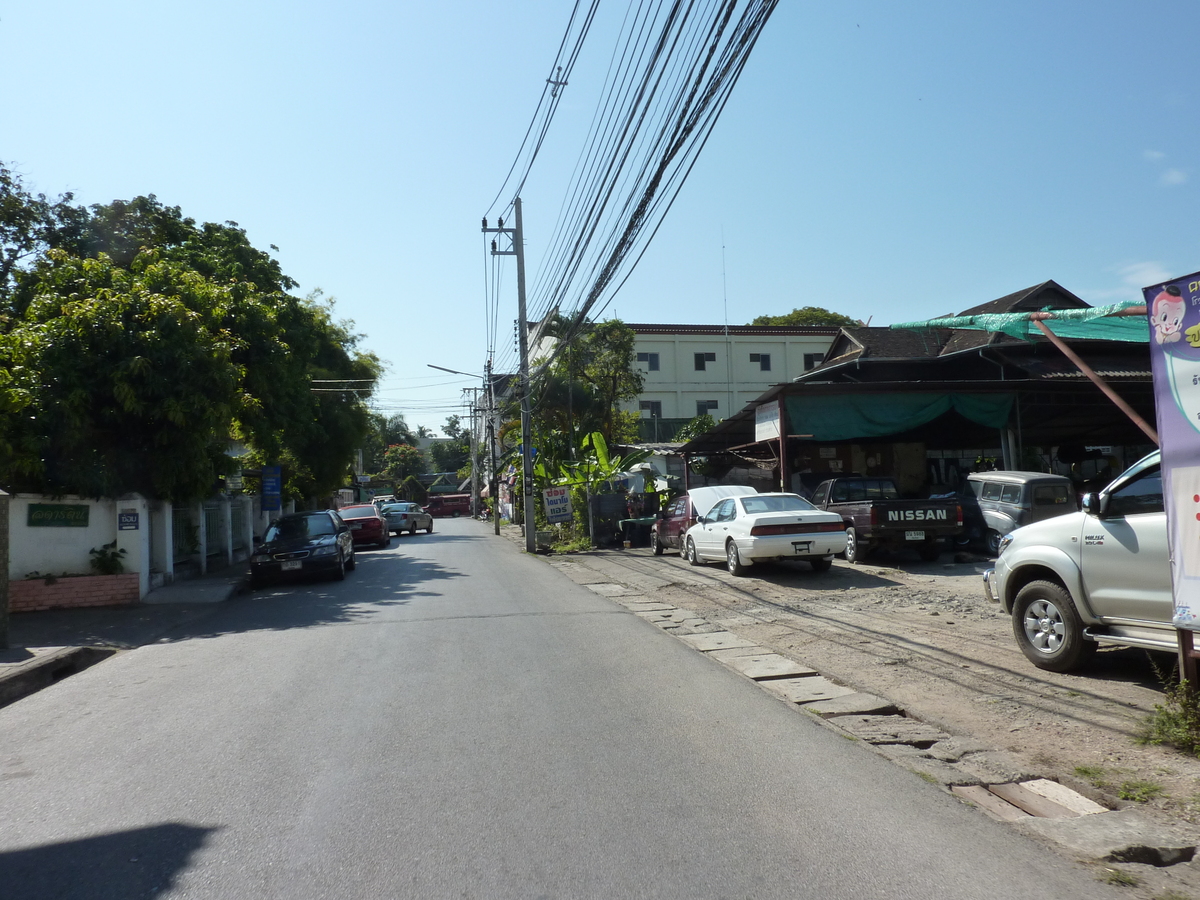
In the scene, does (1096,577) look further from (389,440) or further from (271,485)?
(389,440)

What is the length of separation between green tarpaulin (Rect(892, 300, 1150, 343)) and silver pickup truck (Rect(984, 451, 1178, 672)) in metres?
1.44

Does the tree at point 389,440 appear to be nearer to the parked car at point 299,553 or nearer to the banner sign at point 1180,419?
the parked car at point 299,553

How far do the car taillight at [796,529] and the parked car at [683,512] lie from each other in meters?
3.22

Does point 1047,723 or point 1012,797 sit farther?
point 1047,723

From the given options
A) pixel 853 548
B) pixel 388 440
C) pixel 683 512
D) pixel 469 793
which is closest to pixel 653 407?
pixel 683 512

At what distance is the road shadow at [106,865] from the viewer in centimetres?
392

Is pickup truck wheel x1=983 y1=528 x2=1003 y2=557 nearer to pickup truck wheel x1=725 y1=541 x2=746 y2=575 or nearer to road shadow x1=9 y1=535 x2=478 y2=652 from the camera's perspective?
pickup truck wheel x1=725 y1=541 x2=746 y2=575

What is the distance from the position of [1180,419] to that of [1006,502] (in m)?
12.7

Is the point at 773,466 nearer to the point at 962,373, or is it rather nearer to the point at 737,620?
the point at 962,373

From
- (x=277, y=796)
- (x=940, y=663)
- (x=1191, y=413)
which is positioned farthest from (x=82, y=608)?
(x=1191, y=413)

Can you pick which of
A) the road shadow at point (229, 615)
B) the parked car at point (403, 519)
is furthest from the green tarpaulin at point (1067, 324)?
the parked car at point (403, 519)

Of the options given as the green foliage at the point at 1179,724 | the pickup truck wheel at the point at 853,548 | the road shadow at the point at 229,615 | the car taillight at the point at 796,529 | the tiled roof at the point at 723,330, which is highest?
the tiled roof at the point at 723,330

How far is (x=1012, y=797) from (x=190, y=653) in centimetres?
878

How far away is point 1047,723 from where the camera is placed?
20.9ft
